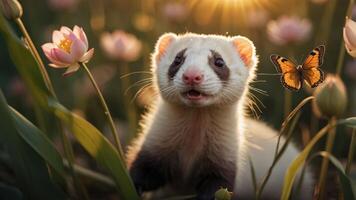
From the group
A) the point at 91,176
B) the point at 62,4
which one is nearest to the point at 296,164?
→ the point at 91,176

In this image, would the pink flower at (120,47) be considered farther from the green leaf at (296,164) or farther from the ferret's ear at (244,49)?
the green leaf at (296,164)

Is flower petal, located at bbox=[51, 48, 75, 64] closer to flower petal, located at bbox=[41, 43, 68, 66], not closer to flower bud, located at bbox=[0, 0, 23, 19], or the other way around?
flower petal, located at bbox=[41, 43, 68, 66]

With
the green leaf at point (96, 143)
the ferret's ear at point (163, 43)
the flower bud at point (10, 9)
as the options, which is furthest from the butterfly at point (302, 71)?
the ferret's ear at point (163, 43)

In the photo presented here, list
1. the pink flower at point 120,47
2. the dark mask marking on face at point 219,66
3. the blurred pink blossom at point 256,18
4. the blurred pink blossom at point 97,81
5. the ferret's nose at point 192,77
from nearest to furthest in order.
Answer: the ferret's nose at point 192,77, the dark mask marking on face at point 219,66, the pink flower at point 120,47, the blurred pink blossom at point 97,81, the blurred pink blossom at point 256,18

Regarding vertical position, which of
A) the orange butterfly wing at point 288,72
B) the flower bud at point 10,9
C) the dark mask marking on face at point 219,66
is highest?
the flower bud at point 10,9

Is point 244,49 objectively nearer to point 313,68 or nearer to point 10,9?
point 313,68

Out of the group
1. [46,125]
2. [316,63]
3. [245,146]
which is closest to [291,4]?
[245,146]
